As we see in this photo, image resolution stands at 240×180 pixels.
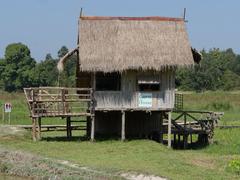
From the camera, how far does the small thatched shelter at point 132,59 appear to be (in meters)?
26.3

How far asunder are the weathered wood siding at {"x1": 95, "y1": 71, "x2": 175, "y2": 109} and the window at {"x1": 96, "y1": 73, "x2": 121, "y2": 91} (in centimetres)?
80

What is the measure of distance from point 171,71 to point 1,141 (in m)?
8.29

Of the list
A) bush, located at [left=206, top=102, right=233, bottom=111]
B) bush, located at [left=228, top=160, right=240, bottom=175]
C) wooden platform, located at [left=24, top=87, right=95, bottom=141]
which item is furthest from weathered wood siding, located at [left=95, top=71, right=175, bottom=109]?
bush, located at [left=206, top=102, right=233, bottom=111]

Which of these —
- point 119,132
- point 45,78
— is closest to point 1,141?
point 119,132

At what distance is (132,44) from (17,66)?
61707 millimetres

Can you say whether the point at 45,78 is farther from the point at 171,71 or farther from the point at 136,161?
the point at 136,161

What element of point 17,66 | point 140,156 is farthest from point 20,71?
point 140,156

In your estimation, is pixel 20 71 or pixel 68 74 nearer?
pixel 20 71

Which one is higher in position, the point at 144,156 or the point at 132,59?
the point at 132,59

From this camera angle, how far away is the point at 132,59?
86.5 feet

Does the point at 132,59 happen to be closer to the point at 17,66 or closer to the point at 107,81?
the point at 107,81

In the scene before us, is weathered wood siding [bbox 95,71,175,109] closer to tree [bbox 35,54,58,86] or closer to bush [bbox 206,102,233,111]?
bush [bbox 206,102,233,111]

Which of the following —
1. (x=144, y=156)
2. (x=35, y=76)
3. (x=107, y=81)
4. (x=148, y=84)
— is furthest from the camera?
(x=35, y=76)

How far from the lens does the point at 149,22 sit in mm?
27969
